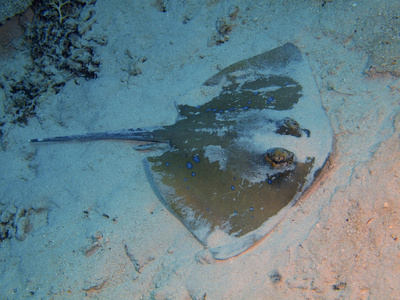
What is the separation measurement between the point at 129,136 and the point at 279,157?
7.68 ft

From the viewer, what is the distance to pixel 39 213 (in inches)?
155

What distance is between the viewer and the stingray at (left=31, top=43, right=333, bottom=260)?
9.43ft

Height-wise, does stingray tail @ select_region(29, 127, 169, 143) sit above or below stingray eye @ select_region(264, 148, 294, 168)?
above

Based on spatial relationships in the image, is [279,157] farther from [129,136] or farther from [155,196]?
[129,136]

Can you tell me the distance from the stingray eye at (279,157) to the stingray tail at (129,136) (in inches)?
59.9

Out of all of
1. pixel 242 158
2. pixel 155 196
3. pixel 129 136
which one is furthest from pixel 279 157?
pixel 129 136

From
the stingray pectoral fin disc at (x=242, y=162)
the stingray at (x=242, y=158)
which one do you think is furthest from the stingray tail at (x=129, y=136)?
the stingray pectoral fin disc at (x=242, y=162)

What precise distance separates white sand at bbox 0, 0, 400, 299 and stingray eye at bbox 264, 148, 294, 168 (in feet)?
1.90

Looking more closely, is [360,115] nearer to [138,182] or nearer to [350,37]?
[350,37]

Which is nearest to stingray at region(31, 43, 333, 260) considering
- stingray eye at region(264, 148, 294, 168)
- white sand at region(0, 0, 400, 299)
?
stingray eye at region(264, 148, 294, 168)

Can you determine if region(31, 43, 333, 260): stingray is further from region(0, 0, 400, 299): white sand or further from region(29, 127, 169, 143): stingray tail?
region(0, 0, 400, 299): white sand

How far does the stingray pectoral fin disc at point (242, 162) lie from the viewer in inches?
113

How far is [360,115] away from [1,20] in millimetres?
6669

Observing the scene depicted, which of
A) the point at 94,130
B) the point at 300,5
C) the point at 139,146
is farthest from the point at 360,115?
the point at 94,130
